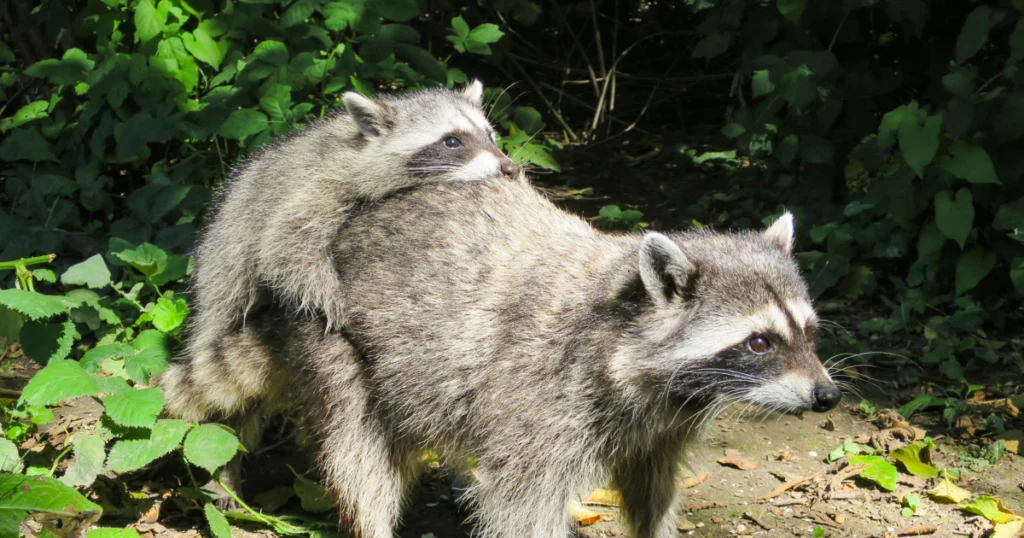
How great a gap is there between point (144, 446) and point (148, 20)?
283 cm

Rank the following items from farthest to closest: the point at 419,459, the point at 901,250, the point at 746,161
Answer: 1. the point at 746,161
2. the point at 901,250
3. the point at 419,459

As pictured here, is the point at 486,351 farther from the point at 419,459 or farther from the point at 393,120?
the point at 393,120

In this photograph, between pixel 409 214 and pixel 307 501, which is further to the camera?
pixel 307 501

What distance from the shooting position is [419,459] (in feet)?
13.4

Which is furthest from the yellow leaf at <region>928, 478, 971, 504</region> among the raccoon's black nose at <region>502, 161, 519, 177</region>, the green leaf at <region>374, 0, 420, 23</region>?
the green leaf at <region>374, 0, 420, 23</region>

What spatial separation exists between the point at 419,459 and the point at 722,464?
1334 mm

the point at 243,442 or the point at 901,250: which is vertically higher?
the point at 901,250

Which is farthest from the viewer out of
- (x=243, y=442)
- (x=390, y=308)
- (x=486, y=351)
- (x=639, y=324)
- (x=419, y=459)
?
(x=243, y=442)

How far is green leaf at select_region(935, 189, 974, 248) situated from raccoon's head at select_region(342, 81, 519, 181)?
6.87ft

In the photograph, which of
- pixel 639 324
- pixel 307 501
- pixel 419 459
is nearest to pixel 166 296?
pixel 307 501

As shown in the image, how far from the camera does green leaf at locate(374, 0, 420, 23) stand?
532cm

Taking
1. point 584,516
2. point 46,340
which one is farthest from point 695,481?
point 46,340

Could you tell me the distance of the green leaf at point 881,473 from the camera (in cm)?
412

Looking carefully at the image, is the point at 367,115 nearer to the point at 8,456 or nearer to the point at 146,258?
the point at 146,258
